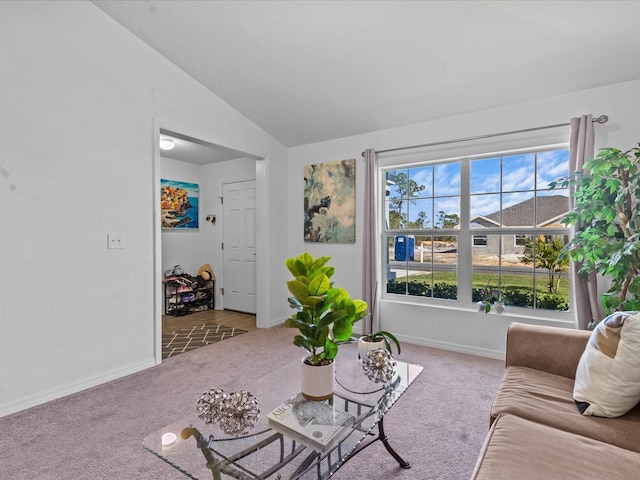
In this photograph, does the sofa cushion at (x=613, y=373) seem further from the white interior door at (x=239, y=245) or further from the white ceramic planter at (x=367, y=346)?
the white interior door at (x=239, y=245)

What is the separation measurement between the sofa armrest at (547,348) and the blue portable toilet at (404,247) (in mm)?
1868

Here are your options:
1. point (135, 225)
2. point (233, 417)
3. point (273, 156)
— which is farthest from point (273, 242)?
point (233, 417)

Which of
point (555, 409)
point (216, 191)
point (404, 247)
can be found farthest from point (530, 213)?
point (216, 191)

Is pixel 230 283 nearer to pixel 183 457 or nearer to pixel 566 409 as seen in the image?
pixel 183 457

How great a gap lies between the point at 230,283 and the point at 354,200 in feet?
8.04

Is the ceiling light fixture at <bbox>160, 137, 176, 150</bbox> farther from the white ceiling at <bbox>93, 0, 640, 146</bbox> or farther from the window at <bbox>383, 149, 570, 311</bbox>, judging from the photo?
the window at <bbox>383, 149, 570, 311</bbox>

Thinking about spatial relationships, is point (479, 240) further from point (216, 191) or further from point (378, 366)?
point (216, 191)

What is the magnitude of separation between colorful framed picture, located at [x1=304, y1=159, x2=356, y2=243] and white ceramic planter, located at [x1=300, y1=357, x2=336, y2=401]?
102 inches

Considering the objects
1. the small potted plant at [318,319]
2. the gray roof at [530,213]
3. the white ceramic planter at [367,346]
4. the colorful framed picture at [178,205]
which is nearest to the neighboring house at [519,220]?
the gray roof at [530,213]

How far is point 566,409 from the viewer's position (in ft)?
4.54

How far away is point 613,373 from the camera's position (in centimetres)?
133

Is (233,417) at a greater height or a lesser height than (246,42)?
lesser

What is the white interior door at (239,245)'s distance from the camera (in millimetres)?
4992

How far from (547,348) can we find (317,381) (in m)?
1.23
